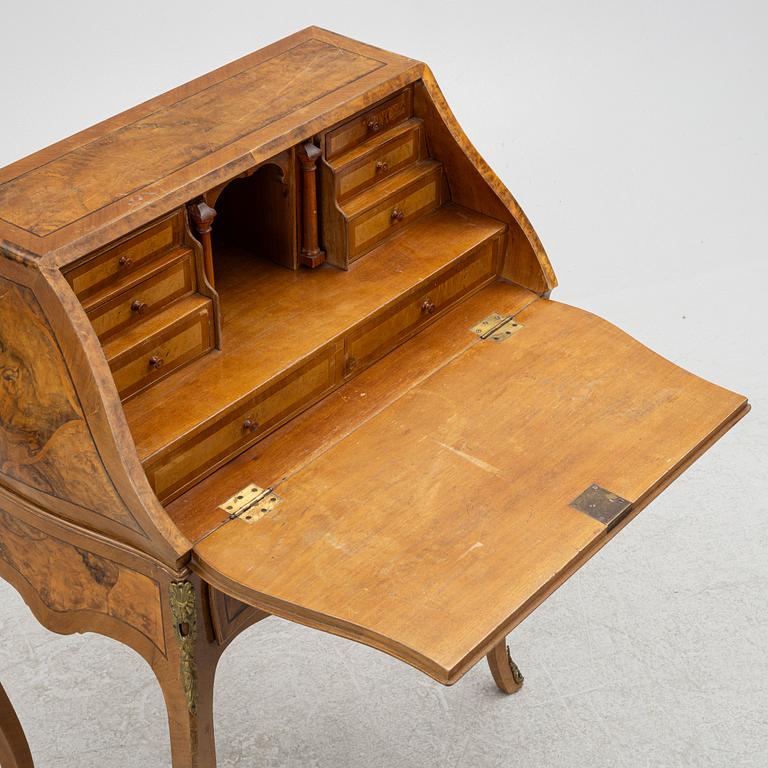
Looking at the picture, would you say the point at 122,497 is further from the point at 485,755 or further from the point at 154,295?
the point at 485,755

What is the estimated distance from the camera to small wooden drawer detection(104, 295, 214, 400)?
3.26m

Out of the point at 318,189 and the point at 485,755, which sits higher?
the point at 318,189

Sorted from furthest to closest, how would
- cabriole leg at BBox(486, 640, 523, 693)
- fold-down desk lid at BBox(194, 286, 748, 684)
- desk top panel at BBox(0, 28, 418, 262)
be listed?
cabriole leg at BBox(486, 640, 523, 693) < desk top panel at BBox(0, 28, 418, 262) < fold-down desk lid at BBox(194, 286, 748, 684)

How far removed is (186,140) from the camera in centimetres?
340

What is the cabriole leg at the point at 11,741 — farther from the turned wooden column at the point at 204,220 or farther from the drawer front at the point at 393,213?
the drawer front at the point at 393,213

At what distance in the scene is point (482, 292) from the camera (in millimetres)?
3977

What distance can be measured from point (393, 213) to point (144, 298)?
32.4 inches

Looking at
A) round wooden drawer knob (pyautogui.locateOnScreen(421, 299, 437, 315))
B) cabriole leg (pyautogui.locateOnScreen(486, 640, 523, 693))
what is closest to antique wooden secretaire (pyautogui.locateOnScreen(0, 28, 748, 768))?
round wooden drawer knob (pyautogui.locateOnScreen(421, 299, 437, 315))

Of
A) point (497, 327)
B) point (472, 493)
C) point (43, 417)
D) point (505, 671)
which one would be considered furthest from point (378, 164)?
point (505, 671)

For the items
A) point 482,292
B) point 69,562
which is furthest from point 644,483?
point 69,562

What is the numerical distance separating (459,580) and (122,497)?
0.69m

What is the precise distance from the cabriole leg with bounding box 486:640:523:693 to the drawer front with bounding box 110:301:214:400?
1428 mm

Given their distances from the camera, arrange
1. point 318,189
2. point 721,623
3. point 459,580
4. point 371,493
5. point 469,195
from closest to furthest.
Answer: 1. point 459,580
2. point 371,493
3. point 318,189
4. point 469,195
5. point 721,623

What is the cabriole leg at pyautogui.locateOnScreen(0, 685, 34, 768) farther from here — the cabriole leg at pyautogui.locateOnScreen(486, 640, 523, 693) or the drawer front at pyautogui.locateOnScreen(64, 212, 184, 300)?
the cabriole leg at pyautogui.locateOnScreen(486, 640, 523, 693)
